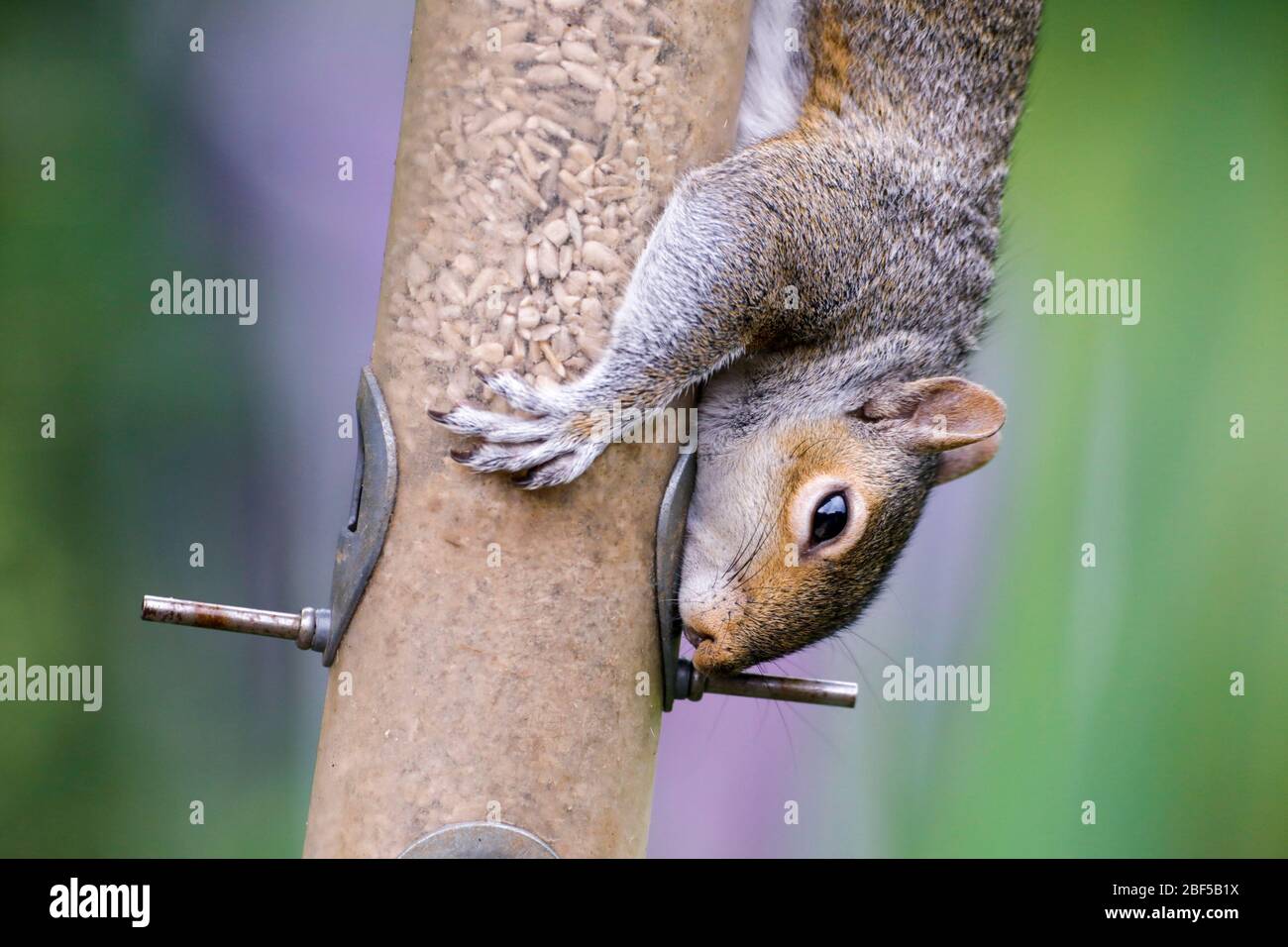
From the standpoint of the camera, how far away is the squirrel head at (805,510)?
5.55ft

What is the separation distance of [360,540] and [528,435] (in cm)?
24

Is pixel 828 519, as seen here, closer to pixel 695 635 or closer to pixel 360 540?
pixel 695 635

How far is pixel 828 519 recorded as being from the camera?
1.74 m

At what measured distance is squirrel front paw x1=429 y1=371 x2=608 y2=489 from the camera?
156 centimetres

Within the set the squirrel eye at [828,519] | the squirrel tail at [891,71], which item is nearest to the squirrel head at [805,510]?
the squirrel eye at [828,519]

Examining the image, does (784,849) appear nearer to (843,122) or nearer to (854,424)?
(854,424)

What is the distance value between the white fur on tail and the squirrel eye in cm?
60

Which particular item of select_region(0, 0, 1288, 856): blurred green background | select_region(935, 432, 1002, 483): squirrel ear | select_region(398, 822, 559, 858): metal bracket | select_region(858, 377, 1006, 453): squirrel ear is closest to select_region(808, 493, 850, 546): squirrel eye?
select_region(858, 377, 1006, 453): squirrel ear

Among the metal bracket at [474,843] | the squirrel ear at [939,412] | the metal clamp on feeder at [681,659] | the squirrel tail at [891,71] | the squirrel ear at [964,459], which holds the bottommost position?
the metal bracket at [474,843]

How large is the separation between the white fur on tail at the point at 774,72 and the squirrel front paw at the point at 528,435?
2.11 feet

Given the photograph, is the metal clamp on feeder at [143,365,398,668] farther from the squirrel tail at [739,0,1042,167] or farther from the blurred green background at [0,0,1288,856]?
the blurred green background at [0,0,1288,856]

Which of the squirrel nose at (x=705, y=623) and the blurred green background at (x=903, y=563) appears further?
the blurred green background at (x=903, y=563)

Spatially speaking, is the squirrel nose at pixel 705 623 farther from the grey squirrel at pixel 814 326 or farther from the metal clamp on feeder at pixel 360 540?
the metal clamp on feeder at pixel 360 540

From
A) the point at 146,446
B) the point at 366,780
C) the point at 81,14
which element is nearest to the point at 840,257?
the point at 366,780
